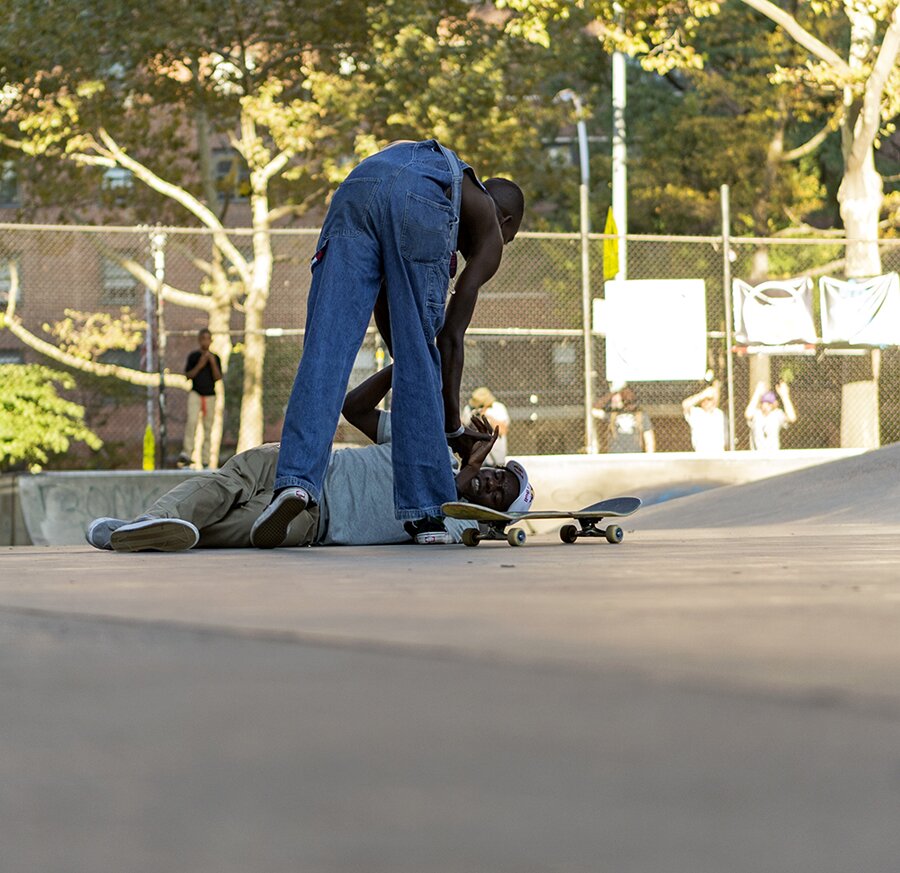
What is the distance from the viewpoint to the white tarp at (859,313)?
15781 millimetres

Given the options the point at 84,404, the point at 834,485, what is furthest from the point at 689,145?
the point at 834,485

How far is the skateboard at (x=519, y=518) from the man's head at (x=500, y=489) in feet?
0.59

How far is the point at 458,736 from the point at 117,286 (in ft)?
62.9

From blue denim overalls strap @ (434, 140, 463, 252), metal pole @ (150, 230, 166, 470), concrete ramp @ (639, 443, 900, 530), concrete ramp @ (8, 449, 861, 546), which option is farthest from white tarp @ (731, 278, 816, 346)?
blue denim overalls strap @ (434, 140, 463, 252)

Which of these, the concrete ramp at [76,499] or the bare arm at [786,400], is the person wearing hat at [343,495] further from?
the bare arm at [786,400]

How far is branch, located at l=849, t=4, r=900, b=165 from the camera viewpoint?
1808 cm

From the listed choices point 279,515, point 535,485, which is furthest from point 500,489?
point 535,485

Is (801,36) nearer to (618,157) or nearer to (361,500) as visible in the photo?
(618,157)

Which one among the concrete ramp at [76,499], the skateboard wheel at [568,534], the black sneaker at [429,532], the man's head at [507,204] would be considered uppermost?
the man's head at [507,204]

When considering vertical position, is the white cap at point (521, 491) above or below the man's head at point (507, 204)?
below

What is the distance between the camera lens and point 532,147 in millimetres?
25141

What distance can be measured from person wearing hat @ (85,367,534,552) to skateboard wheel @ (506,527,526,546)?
0.37 meters

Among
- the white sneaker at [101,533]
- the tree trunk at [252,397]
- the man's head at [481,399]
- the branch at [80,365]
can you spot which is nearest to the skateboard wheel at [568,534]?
the white sneaker at [101,533]

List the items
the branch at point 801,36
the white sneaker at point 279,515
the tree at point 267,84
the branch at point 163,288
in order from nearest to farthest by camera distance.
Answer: the white sneaker at point 279,515, the branch at point 163,288, the branch at point 801,36, the tree at point 267,84
